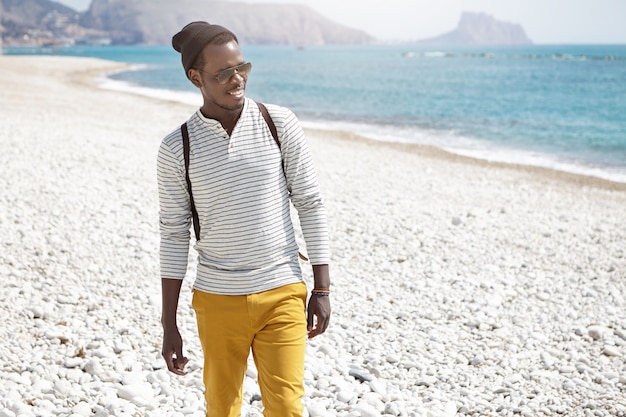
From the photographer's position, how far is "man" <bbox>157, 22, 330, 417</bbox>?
2611 mm

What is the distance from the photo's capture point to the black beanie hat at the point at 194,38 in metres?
2.59

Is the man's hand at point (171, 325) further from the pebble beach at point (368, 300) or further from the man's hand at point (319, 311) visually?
the pebble beach at point (368, 300)

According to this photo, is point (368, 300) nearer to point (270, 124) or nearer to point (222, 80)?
point (270, 124)

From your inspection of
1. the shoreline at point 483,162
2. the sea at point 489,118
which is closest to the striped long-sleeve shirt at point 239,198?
the shoreline at point 483,162

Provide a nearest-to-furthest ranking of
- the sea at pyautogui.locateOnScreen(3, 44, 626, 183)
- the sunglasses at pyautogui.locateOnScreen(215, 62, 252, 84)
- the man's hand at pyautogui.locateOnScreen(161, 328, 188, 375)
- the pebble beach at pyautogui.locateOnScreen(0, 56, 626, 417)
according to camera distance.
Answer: the sunglasses at pyautogui.locateOnScreen(215, 62, 252, 84)
the man's hand at pyautogui.locateOnScreen(161, 328, 188, 375)
the pebble beach at pyautogui.locateOnScreen(0, 56, 626, 417)
the sea at pyautogui.locateOnScreen(3, 44, 626, 183)

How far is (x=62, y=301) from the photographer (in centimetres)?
593

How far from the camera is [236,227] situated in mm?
2648

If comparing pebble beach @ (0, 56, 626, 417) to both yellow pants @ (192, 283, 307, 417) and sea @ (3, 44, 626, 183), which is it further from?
sea @ (3, 44, 626, 183)

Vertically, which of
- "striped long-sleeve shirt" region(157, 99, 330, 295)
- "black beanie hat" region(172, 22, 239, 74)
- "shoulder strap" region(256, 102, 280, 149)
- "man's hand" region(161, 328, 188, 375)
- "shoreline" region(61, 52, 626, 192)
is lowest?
"shoreline" region(61, 52, 626, 192)

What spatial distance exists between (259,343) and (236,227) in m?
0.51

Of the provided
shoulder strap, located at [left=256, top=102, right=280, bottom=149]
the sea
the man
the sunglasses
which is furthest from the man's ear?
the sea

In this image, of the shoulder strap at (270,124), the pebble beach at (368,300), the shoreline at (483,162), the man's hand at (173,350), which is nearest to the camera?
the shoulder strap at (270,124)

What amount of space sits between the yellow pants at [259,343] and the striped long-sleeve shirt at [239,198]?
0.06 meters

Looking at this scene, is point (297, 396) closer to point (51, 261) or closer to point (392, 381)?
point (392, 381)
